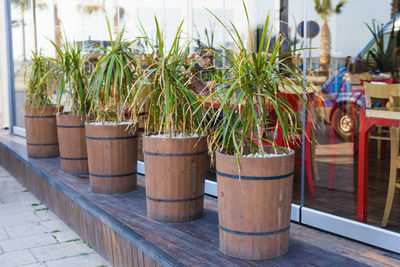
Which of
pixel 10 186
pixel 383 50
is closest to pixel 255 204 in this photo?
pixel 383 50

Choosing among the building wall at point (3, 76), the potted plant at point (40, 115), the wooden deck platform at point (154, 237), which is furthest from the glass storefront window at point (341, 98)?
the building wall at point (3, 76)

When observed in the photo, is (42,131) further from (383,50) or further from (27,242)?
(383,50)

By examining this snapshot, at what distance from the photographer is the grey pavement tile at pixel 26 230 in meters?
3.98

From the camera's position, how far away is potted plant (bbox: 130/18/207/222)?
3014 mm

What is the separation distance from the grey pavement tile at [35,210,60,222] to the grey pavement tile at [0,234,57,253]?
1.48 ft

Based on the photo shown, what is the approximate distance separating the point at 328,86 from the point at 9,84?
22.0 ft

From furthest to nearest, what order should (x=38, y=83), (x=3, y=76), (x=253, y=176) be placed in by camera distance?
(x=3, y=76) → (x=38, y=83) → (x=253, y=176)

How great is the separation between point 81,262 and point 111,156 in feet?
2.73

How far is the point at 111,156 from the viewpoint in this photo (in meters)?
3.77

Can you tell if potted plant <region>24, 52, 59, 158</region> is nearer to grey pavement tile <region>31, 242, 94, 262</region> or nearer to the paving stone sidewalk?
the paving stone sidewalk

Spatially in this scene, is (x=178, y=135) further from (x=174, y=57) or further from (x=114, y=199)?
(x=114, y=199)

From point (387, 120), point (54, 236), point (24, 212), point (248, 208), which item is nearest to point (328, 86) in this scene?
point (387, 120)

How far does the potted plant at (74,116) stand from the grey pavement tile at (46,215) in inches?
16.7

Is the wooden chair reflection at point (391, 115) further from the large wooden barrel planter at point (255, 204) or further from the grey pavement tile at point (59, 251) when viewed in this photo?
the grey pavement tile at point (59, 251)
